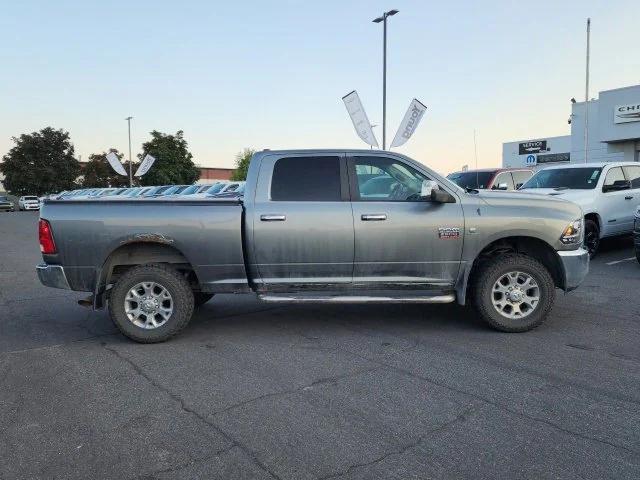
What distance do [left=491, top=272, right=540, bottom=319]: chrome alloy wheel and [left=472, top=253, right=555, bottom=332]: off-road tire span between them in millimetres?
35

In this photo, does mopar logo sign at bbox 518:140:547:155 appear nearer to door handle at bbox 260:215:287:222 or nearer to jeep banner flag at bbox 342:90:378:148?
jeep banner flag at bbox 342:90:378:148

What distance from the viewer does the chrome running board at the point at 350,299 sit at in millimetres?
5645

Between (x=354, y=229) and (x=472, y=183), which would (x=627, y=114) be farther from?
(x=354, y=229)

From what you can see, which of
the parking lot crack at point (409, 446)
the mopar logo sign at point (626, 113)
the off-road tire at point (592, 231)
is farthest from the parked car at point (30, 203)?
the parking lot crack at point (409, 446)

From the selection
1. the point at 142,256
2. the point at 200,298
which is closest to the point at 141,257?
the point at 142,256

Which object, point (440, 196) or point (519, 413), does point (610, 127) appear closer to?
point (440, 196)

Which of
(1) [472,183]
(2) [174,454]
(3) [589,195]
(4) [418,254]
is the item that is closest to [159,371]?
(2) [174,454]

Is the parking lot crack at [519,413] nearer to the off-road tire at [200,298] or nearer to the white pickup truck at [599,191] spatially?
the off-road tire at [200,298]

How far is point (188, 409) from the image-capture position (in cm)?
400

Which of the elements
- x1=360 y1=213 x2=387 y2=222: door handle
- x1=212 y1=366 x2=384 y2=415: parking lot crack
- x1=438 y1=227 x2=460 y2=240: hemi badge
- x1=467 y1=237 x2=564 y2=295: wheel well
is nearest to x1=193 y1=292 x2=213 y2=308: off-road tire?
x1=360 y1=213 x2=387 y2=222: door handle

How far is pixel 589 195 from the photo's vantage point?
35.8ft

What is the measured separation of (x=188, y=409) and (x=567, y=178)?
10.3m

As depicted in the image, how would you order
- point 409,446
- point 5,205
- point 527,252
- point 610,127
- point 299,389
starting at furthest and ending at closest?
point 5,205
point 610,127
point 527,252
point 299,389
point 409,446

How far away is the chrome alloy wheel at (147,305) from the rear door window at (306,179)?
1527 mm
